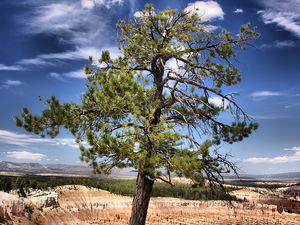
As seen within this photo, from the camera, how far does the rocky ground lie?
39.3 ft

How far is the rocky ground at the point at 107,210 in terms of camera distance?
39.3 feet

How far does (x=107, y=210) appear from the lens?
32188mm

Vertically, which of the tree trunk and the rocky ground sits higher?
the tree trunk

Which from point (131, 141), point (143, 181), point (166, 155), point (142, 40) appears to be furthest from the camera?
point (142, 40)

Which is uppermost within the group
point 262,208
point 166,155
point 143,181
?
point 166,155

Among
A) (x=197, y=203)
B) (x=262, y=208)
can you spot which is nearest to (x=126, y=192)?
(x=197, y=203)

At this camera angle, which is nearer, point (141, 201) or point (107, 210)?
point (141, 201)

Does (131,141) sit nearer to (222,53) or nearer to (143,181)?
(143,181)

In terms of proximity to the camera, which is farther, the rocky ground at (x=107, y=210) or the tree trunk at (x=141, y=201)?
the rocky ground at (x=107, y=210)

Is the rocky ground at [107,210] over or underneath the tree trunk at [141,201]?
underneath

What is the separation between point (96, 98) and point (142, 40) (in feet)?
9.07

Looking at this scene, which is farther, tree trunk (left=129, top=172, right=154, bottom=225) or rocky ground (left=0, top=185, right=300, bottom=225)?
rocky ground (left=0, top=185, right=300, bottom=225)

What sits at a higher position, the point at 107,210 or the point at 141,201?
the point at 141,201

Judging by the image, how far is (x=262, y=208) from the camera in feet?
140
